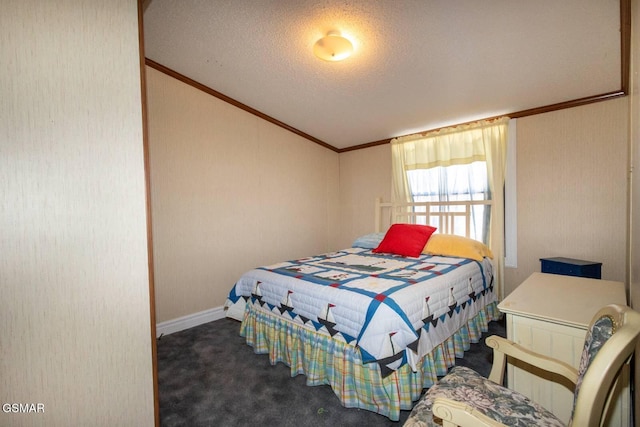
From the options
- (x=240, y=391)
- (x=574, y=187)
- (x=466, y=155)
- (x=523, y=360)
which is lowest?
(x=240, y=391)

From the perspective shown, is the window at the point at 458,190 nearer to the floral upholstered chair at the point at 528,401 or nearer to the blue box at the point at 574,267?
the blue box at the point at 574,267

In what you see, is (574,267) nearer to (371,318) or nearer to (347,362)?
(371,318)

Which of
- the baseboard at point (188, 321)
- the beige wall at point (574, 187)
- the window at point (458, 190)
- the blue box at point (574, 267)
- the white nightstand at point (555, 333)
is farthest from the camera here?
the window at point (458, 190)

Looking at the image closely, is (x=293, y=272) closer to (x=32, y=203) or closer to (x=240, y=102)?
(x=32, y=203)

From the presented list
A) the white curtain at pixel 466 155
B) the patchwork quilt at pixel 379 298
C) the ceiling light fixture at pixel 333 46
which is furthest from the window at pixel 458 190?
the ceiling light fixture at pixel 333 46

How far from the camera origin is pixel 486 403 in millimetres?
1078

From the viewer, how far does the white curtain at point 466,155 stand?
3.10 meters

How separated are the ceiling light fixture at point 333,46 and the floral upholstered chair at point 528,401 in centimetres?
205

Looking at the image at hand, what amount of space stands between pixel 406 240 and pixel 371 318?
1664 millimetres

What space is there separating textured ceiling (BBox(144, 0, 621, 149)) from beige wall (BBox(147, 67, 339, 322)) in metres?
0.39

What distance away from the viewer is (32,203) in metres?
0.98

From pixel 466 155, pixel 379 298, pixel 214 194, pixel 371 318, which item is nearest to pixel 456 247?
pixel 466 155

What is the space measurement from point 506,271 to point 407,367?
217 centimetres

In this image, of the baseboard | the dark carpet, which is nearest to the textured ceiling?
the dark carpet
